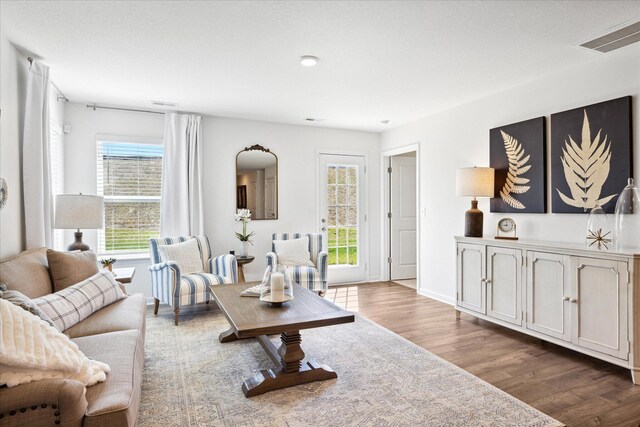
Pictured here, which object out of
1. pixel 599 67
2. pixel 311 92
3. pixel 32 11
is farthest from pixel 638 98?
pixel 32 11

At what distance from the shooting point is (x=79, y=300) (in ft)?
8.23

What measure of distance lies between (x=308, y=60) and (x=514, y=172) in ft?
7.77

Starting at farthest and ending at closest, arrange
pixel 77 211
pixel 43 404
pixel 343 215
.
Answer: pixel 343 215 < pixel 77 211 < pixel 43 404

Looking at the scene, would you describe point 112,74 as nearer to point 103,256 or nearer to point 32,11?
point 32,11

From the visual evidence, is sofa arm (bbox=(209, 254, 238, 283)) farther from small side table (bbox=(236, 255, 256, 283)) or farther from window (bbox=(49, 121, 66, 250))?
window (bbox=(49, 121, 66, 250))

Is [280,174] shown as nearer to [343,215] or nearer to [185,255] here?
[343,215]

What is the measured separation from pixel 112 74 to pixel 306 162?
9.29 feet

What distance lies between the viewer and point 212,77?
358cm

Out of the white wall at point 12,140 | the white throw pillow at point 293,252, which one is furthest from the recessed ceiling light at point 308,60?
the white throw pillow at point 293,252

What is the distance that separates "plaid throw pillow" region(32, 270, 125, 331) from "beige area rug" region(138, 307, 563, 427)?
1.99 ft

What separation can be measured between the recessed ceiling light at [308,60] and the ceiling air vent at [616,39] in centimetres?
203

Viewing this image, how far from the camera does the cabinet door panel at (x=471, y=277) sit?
12.4 ft

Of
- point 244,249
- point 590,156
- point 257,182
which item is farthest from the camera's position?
point 257,182

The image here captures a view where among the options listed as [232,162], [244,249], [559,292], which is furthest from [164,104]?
[559,292]
